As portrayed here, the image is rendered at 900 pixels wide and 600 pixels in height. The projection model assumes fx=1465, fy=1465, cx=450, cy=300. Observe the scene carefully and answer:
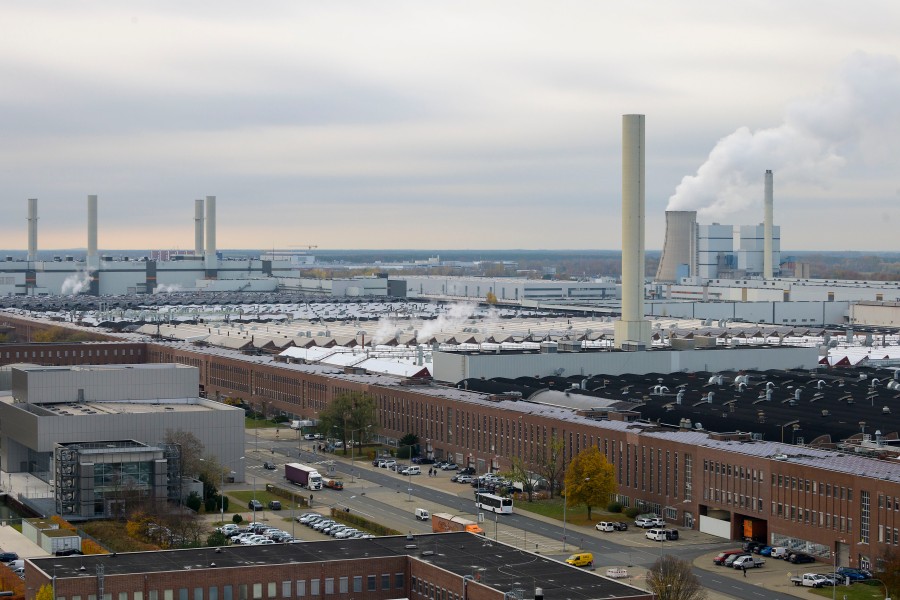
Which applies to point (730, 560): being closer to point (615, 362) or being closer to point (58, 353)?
point (615, 362)

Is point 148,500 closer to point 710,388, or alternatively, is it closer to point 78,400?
point 78,400

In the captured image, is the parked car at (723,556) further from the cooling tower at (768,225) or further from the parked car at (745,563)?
the cooling tower at (768,225)

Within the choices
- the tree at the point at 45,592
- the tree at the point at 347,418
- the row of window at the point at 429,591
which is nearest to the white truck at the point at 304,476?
the tree at the point at 347,418

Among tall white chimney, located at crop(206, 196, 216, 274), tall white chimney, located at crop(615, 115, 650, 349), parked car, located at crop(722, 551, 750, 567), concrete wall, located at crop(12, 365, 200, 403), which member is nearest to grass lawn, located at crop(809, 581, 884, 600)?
parked car, located at crop(722, 551, 750, 567)

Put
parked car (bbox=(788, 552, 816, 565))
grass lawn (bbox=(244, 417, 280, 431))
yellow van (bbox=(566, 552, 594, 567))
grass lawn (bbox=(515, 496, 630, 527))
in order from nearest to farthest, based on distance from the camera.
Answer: yellow van (bbox=(566, 552, 594, 567)) < parked car (bbox=(788, 552, 816, 565)) < grass lawn (bbox=(515, 496, 630, 527)) < grass lawn (bbox=(244, 417, 280, 431))

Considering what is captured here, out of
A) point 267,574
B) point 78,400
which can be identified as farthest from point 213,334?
point 267,574

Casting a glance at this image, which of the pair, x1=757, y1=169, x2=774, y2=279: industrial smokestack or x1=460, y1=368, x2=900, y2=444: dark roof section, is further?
x1=757, y1=169, x2=774, y2=279: industrial smokestack

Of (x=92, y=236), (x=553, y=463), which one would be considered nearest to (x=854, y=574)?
(x=553, y=463)

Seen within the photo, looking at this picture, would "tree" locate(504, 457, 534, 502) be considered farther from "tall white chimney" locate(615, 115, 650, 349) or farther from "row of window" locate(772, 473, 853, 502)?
"tall white chimney" locate(615, 115, 650, 349)
